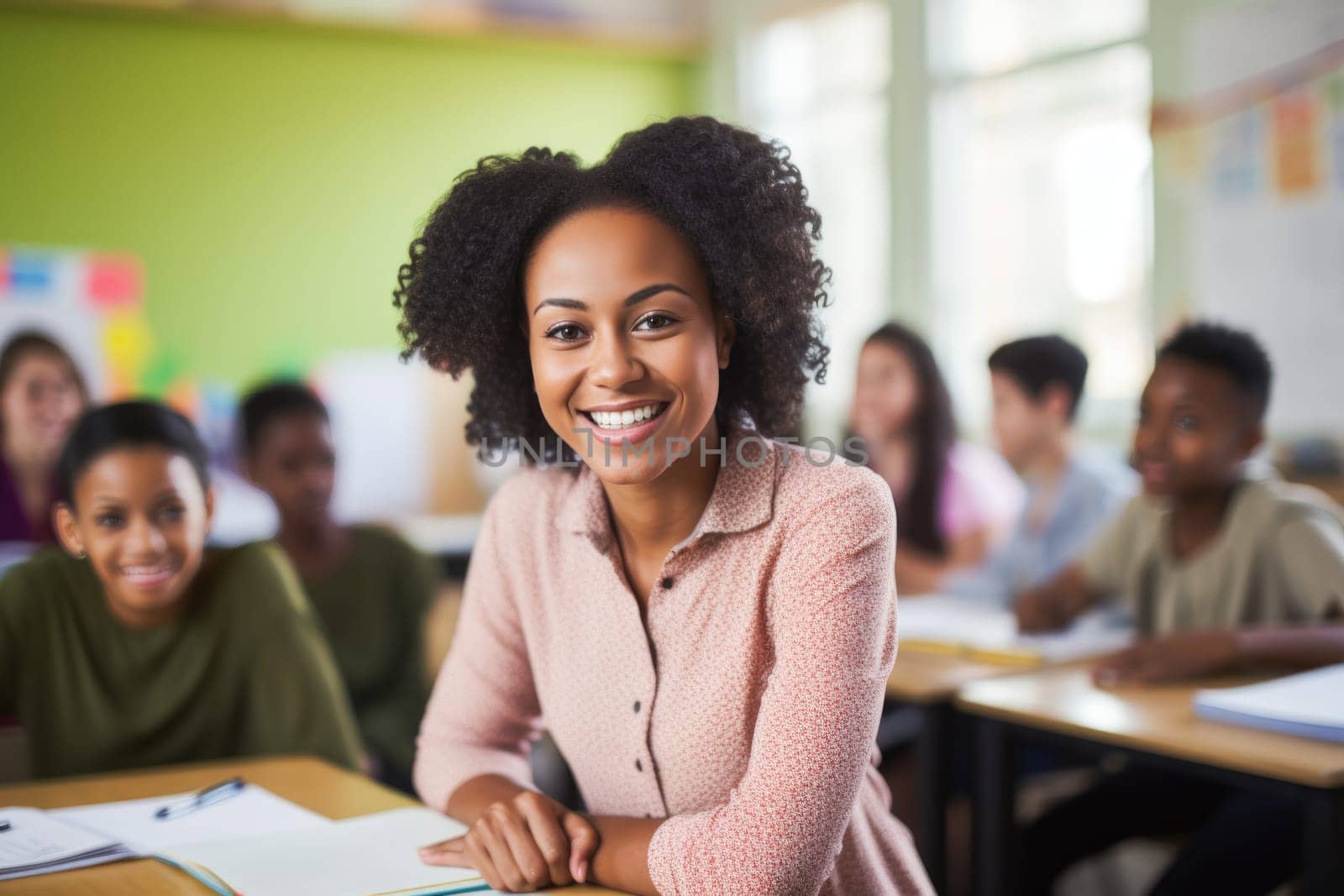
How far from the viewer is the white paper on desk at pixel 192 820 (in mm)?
1418

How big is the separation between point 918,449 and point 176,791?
2355 mm

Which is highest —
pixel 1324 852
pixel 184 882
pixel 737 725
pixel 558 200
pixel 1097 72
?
pixel 1097 72

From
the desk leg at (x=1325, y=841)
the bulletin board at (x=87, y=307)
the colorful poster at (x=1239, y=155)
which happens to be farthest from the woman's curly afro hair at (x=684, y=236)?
the bulletin board at (x=87, y=307)

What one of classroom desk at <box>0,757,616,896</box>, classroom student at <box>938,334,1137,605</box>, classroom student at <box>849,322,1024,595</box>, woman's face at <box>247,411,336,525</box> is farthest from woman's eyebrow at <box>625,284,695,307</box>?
classroom student at <box>849,322,1024,595</box>

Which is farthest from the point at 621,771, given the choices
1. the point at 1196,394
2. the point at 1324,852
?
the point at 1196,394

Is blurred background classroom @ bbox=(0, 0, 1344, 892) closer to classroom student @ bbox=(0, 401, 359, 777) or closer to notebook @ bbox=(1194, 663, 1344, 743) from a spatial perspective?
notebook @ bbox=(1194, 663, 1344, 743)

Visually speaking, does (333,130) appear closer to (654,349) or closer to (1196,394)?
(1196,394)

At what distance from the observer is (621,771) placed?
4.60 feet

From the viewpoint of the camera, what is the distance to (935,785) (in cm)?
223

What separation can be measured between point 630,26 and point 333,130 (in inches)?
60.6

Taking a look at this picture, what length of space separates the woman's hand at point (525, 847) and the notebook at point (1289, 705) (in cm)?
102

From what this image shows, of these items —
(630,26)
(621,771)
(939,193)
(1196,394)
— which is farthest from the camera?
(630,26)

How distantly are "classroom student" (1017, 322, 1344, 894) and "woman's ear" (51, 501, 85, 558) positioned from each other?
63.9 inches

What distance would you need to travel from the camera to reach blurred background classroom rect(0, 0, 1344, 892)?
15.8ft
